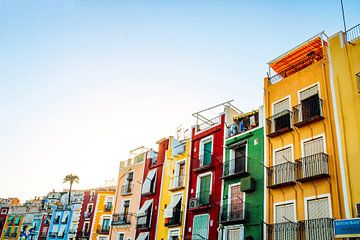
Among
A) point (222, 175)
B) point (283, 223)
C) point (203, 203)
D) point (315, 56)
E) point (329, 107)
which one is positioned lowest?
point (283, 223)

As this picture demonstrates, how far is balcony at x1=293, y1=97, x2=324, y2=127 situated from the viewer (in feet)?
67.7

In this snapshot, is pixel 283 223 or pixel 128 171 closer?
pixel 283 223

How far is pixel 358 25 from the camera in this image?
67.5ft

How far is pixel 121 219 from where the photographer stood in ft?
119

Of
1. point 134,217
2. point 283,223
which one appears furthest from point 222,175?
point 134,217

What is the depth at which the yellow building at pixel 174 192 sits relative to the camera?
94.9ft

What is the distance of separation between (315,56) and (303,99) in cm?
343

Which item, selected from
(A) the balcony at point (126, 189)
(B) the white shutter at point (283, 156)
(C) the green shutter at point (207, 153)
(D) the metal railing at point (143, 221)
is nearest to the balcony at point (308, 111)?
(B) the white shutter at point (283, 156)

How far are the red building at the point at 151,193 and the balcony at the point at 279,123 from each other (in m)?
13.7

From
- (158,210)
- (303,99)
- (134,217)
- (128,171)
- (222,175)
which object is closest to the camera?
(303,99)

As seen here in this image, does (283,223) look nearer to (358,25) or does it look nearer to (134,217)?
(358,25)

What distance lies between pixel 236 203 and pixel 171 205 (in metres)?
7.23

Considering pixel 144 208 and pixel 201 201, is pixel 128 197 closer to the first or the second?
pixel 144 208

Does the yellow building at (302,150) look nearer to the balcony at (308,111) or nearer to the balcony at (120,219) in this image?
the balcony at (308,111)
